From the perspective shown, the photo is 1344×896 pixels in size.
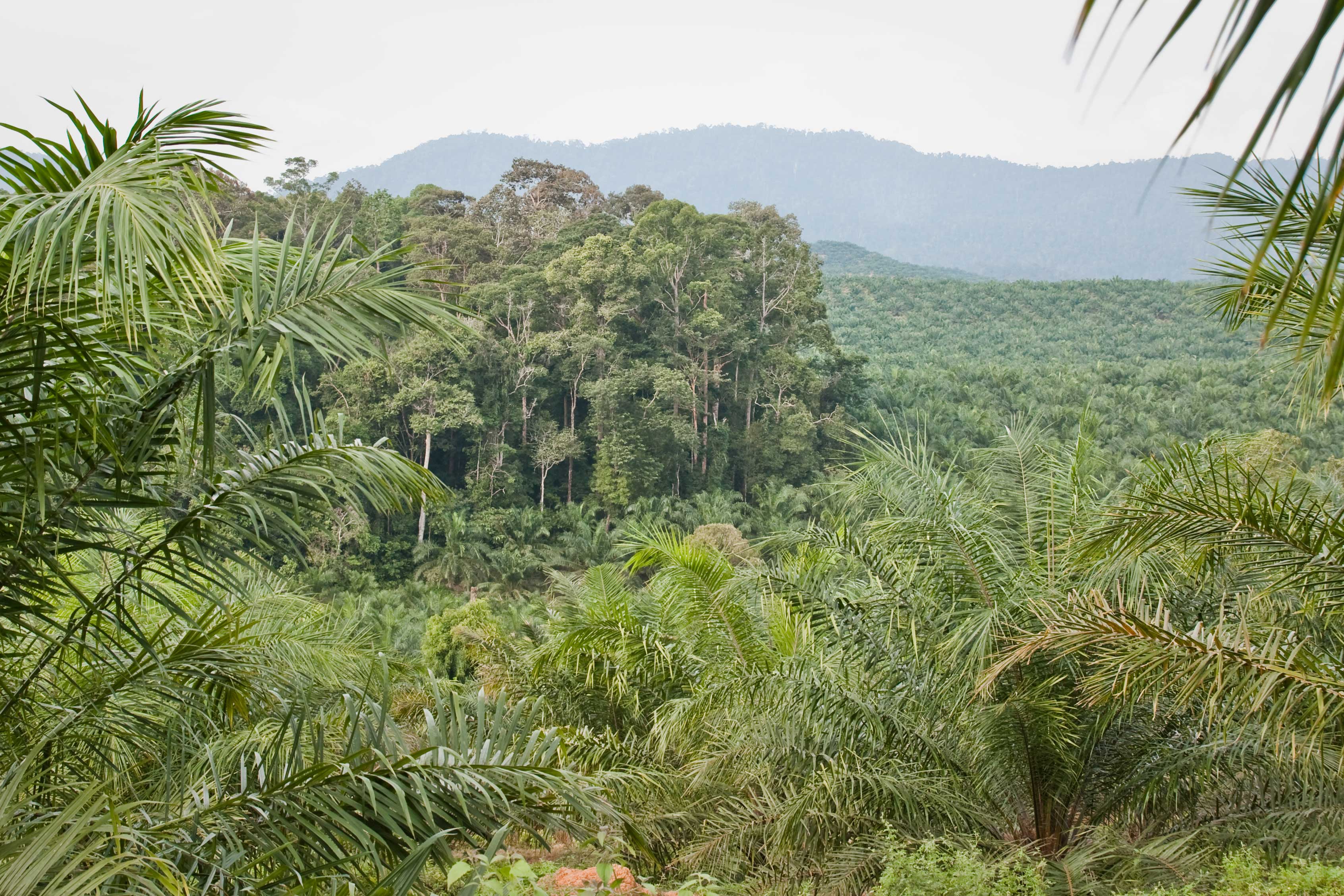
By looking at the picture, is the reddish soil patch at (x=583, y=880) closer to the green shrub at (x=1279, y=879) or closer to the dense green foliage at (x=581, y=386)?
the green shrub at (x=1279, y=879)

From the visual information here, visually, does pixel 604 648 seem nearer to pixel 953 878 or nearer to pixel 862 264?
pixel 953 878

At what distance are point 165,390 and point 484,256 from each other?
2886cm

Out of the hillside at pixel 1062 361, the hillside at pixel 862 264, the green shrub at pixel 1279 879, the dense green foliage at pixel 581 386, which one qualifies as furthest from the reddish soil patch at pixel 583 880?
the hillside at pixel 862 264

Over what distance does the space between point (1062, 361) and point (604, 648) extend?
45586 millimetres

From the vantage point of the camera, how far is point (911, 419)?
35844 millimetres

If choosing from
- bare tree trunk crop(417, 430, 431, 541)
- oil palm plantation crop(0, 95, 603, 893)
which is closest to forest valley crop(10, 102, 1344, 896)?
oil palm plantation crop(0, 95, 603, 893)

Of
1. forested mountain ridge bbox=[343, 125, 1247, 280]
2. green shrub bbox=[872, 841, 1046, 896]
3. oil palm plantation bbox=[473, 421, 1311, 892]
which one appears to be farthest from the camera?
forested mountain ridge bbox=[343, 125, 1247, 280]

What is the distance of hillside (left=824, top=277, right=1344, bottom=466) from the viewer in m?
33.0

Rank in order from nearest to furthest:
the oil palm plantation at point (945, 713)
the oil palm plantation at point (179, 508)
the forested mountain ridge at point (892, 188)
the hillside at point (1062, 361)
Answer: the oil palm plantation at point (179, 508) < the oil palm plantation at point (945, 713) < the hillside at point (1062, 361) < the forested mountain ridge at point (892, 188)

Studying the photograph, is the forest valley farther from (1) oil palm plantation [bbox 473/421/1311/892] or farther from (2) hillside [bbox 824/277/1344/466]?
(2) hillside [bbox 824/277/1344/466]

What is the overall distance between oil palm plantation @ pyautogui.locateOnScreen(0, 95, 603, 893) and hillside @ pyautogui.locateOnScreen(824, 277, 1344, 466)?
18644 millimetres

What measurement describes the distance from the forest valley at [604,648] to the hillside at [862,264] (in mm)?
77569

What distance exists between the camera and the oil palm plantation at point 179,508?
7.61 feet

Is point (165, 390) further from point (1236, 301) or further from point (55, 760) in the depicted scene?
point (1236, 301)
